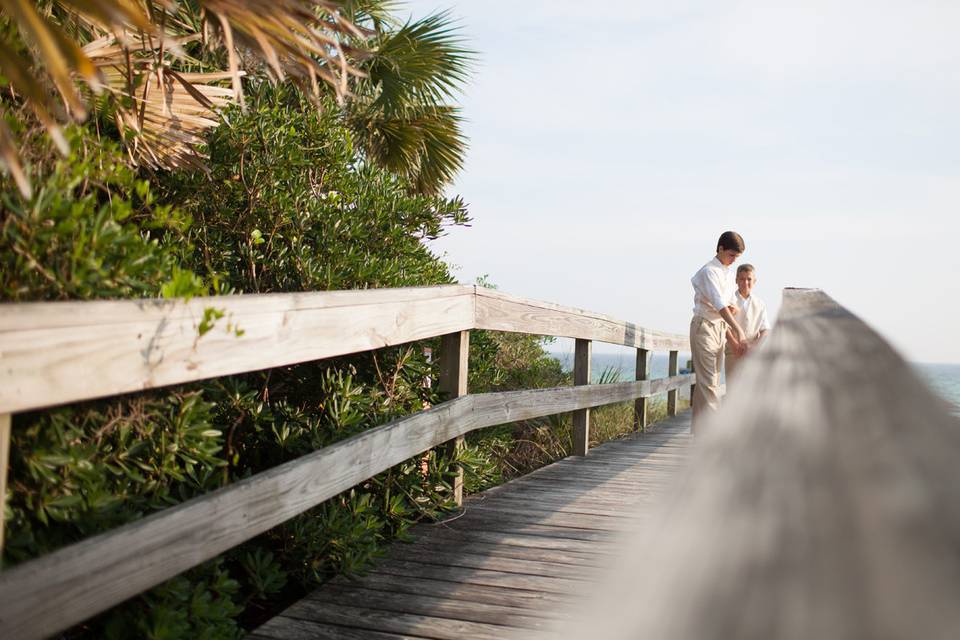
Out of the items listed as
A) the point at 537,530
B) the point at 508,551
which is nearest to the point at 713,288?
the point at 537,530

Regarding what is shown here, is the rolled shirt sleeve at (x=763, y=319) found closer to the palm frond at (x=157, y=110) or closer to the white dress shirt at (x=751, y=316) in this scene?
the white dress shirt at (x=751, y=316)

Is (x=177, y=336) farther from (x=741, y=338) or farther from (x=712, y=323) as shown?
(x=741, y=338)

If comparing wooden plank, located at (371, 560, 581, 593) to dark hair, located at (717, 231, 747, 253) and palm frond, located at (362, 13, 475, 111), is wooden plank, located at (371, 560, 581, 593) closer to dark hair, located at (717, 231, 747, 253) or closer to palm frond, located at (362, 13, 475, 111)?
dark hair, located at (717, 231, 747, 253)

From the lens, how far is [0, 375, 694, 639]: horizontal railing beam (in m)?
1.51

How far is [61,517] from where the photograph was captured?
1.88 m

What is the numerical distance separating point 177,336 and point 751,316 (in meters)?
6.52

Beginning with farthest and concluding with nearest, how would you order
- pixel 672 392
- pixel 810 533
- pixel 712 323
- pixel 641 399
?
pixel 672 392 < pixel 641 399 < pixel 712 323 < pixel 810 533

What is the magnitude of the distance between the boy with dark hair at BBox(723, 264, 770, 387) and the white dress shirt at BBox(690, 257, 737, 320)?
27 cm

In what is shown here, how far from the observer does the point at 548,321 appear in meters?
5.18

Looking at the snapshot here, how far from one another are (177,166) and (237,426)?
4.27 ft

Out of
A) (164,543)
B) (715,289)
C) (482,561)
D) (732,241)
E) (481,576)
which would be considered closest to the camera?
(164,543)

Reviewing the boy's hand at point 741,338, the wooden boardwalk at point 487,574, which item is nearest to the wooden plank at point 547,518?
the wooden boardwalk at point 487,574

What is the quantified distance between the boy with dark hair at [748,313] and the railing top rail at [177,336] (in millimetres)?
4687

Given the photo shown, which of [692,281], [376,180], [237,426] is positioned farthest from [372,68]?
[237,426]
